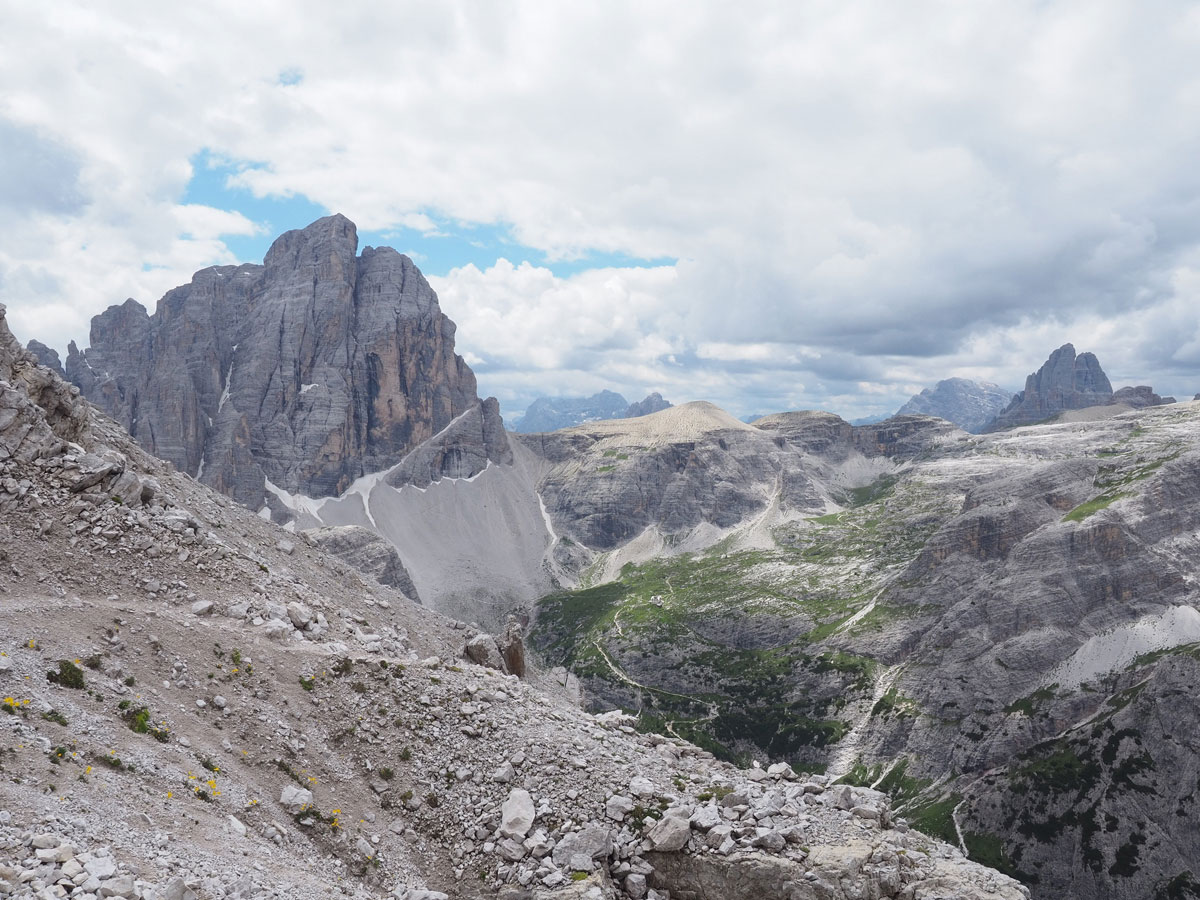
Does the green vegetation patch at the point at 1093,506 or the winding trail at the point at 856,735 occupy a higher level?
the green vegetation patch at the point at 1093,506

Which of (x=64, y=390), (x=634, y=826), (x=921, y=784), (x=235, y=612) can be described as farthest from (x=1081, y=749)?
(x=64, y=390)

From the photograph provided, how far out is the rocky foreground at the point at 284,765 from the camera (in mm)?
20500

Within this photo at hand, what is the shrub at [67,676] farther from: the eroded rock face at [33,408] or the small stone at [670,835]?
the small stone at [670,835]

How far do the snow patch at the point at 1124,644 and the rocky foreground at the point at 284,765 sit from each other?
6173 inches

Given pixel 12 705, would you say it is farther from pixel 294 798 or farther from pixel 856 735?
pixel 856 735

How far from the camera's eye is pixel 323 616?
3547 centimetres

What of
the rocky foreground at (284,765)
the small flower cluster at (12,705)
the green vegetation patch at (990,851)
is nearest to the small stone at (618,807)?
the rocky foreground at (284,765)

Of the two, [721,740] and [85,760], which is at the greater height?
[85,760]

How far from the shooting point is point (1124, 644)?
158 metres

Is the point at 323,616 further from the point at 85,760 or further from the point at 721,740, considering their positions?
the point at 721,740

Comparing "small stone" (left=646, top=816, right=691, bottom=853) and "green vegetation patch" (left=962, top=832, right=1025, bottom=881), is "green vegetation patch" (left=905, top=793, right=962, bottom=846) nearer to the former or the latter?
"green vegetation patch" (left=962, top=832, right=1025, bottom=881)

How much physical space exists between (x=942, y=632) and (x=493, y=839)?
17649 centimetres

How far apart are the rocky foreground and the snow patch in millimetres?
156795

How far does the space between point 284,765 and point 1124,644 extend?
186873 mm
